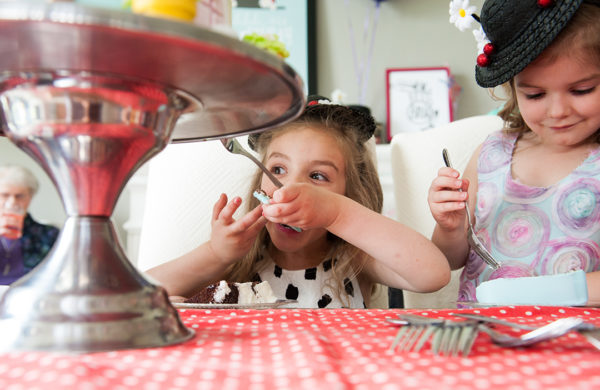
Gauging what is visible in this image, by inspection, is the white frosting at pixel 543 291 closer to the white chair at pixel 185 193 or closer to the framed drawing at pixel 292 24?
the white chair at pixel 185 193

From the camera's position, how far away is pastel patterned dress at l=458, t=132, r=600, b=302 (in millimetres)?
Answer: 1010

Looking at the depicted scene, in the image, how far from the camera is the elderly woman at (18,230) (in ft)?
4.03

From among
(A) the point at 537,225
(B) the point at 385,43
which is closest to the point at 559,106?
(A) the point at 537,225

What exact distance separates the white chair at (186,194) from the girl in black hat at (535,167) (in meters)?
0.35

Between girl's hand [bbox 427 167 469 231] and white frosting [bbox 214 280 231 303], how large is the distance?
406mm

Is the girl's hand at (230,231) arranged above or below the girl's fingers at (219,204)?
below

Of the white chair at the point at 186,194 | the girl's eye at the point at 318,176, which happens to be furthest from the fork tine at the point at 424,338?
the white chair at the point at 186,194

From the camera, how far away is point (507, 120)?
3.95ft

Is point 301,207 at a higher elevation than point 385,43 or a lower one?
lower

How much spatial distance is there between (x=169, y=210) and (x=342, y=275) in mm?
476

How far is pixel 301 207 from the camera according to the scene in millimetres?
737

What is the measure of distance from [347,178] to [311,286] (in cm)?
25

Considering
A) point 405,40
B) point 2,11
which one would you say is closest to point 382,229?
point 2,11

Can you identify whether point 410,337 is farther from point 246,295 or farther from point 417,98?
point 417,98
